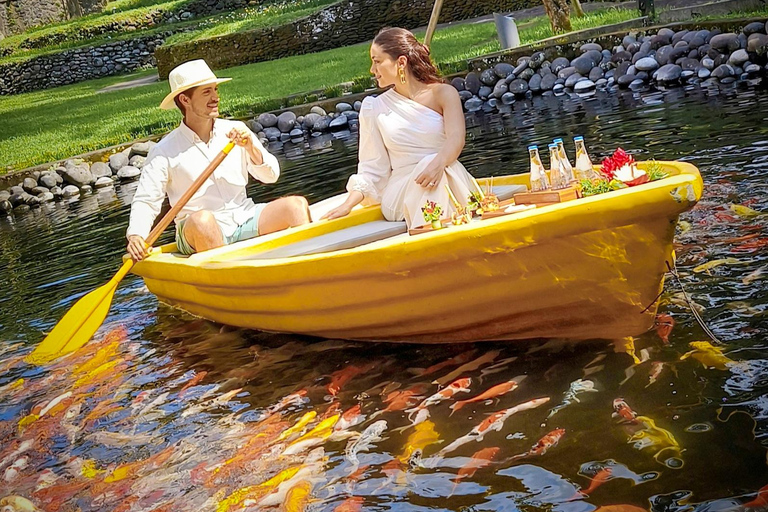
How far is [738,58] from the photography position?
10047mm

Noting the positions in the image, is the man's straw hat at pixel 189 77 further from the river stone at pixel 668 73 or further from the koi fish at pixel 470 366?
the river stone at pixel 668 73

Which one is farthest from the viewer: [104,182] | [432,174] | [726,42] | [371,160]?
[104,182]

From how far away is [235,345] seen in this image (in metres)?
5.00

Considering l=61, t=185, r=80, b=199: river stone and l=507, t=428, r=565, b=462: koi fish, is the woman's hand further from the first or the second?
l=61, t=185, r=80, b=199: river stone

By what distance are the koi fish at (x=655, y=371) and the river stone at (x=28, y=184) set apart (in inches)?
425

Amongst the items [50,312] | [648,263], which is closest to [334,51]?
[50,312]

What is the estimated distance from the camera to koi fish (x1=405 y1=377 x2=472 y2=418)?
3.67 meters

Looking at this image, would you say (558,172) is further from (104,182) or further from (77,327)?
(104,182)

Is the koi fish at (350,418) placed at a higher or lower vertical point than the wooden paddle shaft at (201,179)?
lower

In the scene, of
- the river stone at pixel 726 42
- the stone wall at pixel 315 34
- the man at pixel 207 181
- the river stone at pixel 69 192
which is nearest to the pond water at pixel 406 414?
the man at pixel 207 181

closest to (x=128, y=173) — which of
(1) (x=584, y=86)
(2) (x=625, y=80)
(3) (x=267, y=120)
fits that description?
(3) (x=267, y=120)

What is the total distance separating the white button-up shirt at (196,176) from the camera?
5207 mm

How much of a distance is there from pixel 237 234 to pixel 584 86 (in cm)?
765

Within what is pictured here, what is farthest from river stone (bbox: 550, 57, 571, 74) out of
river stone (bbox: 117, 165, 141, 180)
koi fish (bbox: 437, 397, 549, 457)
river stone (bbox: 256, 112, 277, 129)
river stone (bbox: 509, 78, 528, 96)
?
koi fish (bbox: 437, 397, 549, 457)
